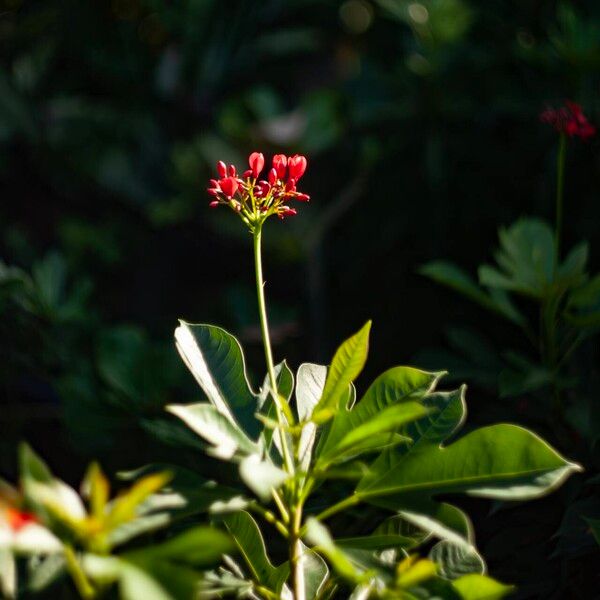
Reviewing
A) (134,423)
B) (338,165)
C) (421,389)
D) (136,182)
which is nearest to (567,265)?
(421,389)

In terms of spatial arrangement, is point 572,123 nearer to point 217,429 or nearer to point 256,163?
point 256,163

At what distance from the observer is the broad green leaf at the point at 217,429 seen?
0.63m

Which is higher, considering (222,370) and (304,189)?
(222,370)

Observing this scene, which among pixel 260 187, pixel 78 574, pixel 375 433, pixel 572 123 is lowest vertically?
pixel 78 574

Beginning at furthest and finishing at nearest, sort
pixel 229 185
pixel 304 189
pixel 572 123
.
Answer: pixel 304 189
pixel 572 123
pixel 229 185

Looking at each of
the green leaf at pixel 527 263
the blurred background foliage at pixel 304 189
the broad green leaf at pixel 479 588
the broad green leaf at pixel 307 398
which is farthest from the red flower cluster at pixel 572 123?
the broad green leaf at pixel 479 588

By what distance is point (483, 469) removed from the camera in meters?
0.67

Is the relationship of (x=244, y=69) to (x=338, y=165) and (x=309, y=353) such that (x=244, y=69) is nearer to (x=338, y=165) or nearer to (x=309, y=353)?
(x=338, y=165)

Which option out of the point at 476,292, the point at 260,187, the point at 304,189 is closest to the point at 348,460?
the point at 260,187

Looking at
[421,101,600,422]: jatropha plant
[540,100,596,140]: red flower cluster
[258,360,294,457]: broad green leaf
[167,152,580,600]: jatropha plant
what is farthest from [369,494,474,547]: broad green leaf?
[540,100,596,140]: red flower cluster

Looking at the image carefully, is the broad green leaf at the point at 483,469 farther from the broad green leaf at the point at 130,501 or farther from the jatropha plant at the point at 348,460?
the broad green leaf at the point at 130,501

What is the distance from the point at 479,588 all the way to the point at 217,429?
0.81 ft

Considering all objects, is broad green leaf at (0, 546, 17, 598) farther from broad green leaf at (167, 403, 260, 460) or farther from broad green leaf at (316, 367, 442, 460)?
broad green leaf at (316, 367, 442, 460)

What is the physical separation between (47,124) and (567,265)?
1.81 meters
